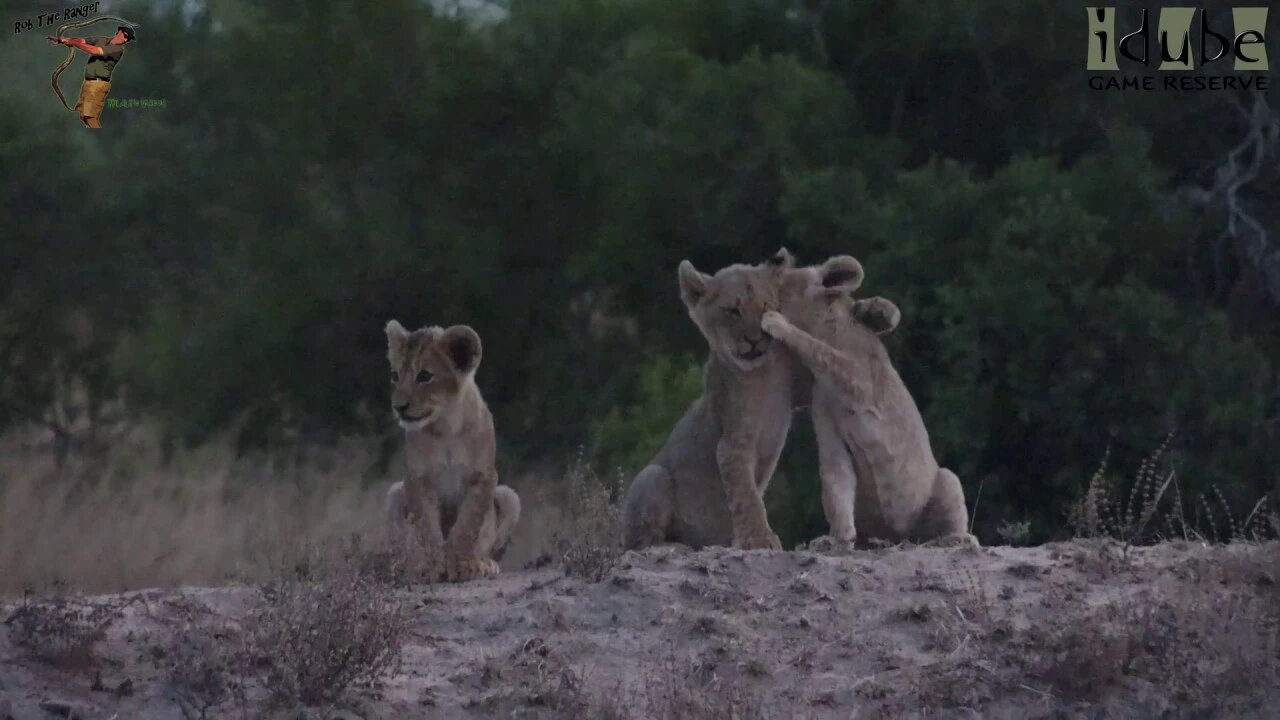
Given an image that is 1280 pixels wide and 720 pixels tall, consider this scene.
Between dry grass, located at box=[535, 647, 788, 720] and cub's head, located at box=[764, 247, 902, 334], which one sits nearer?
dry grass, located at box=[535, 647, 788, 720]

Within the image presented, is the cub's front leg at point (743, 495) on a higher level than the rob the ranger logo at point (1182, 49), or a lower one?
lower

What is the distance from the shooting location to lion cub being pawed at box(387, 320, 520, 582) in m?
9.17

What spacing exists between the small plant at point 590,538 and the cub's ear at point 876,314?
148 cm

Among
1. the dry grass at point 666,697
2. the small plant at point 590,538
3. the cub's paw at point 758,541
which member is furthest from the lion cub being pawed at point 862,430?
the dry grass at point 666,697

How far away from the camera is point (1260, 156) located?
1594 centimetres

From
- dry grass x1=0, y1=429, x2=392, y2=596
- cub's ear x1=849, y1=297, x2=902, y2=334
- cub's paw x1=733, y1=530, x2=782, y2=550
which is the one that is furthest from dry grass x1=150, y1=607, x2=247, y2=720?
cub's ear x1=849, y1=297, x2=902, y2=334

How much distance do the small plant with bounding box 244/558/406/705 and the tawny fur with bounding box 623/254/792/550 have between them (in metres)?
2.24

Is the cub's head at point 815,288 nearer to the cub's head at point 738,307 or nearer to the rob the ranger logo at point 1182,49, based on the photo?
the cub's head at point 738,307

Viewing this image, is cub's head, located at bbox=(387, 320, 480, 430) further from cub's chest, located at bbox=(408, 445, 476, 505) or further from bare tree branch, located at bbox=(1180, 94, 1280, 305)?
bare tree branch, located at bbox=(1180, 94, 1280, 305)

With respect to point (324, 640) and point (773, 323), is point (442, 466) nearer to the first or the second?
point (773, 323)

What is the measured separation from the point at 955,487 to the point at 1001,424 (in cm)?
566

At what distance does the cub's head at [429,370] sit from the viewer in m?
9.18

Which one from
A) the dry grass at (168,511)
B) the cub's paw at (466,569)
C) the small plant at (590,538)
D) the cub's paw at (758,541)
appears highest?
the small plant at (590,538)

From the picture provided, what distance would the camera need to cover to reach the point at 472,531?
918 centimetres
